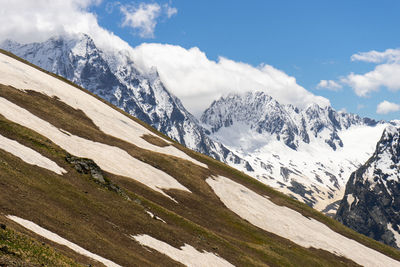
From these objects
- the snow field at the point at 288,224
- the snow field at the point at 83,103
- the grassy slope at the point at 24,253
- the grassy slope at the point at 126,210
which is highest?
the snow field at the point at 83,103

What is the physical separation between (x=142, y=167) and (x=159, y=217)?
85.4 feet

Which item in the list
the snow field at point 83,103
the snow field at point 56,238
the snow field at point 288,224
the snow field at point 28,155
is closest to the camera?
the snow field at point 56,238

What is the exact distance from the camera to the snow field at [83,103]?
106312 mm

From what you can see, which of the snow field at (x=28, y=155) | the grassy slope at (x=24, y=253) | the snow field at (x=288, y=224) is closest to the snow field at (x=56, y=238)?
the grassy slope at (x=24, y=253)

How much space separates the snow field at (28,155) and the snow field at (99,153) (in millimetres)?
16699

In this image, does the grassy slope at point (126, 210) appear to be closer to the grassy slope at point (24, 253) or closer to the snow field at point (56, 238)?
the snow field at point (56, 238)

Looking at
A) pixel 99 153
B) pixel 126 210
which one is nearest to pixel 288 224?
pixel 99 153

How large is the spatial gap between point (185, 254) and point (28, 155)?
78.2 feet

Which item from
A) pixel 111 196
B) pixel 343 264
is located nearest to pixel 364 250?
pixel 343 264

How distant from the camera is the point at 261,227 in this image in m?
84.5

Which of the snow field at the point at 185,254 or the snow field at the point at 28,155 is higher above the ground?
the snow field at the point at 28,155

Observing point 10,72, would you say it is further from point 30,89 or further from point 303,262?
point 303,262

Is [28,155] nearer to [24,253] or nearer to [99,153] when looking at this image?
[99,153]

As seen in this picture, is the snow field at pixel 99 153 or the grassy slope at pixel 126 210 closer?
the grassy slope at pixel 126 210
